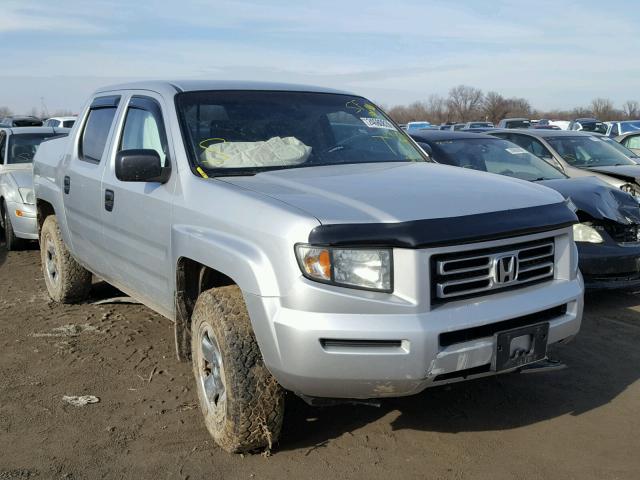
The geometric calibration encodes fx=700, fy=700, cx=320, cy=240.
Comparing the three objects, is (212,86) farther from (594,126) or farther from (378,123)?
(594,126)

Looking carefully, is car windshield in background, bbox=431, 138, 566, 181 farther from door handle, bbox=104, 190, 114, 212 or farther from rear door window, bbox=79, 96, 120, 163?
door handle, bbox=104, 190, 114, 212

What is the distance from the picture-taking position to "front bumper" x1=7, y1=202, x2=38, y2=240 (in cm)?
861

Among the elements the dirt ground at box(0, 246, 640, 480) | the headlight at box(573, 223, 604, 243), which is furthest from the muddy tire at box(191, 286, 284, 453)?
the headlight at box(573, 223, 604, 243)

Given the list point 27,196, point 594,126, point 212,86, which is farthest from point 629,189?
point 594,126

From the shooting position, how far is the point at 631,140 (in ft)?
42.7

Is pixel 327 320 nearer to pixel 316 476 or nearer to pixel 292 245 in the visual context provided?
pixel 292 245

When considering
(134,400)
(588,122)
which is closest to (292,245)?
(134,400)

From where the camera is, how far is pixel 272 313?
9.71 feet

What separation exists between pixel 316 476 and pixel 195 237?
129 cm

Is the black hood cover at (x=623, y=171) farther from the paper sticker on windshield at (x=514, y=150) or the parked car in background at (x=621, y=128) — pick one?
the parked car in background at (x=621, y=128)

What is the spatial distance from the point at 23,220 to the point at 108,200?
4635 millimetres

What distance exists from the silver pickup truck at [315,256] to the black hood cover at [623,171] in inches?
168

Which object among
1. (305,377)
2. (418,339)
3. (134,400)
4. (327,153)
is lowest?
(134,400)

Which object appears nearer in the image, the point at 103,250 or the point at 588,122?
the point at 103,250
